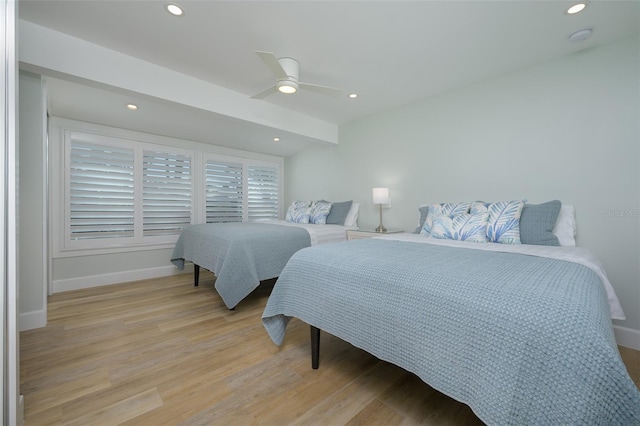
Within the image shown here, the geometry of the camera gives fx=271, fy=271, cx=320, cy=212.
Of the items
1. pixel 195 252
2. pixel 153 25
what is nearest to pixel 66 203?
pixel 195 252

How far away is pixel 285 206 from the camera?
557 cm

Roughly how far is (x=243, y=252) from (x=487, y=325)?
2.13m

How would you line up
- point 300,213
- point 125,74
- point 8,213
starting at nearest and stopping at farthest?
1. point 8,213
2. point 125,74
3. point 300,213

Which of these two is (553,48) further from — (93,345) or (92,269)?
(92,269)

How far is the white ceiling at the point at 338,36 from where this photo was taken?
1.90 meters

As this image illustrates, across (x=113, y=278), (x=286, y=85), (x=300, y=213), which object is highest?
(x=286, y=85)

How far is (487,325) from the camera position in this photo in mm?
958

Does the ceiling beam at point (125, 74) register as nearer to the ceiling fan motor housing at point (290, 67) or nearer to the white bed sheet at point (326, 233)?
the ceiling fan motor housing at point (290, 67)

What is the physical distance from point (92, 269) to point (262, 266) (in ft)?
8.06

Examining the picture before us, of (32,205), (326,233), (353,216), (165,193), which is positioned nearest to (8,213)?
(32,205)

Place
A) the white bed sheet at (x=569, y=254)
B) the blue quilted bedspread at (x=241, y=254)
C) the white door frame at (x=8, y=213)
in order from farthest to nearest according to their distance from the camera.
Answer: the blue quilted bedspread at (x=241, y=254)
the white bed sheet at (x=569, y=254)
the white door frame at (x=8, y=213)

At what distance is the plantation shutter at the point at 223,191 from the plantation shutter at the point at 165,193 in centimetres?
33

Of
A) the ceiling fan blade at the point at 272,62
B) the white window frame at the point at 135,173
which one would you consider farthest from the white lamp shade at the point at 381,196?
the white window frame at the point at 135,173

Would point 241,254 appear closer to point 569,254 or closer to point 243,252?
point 243,252
